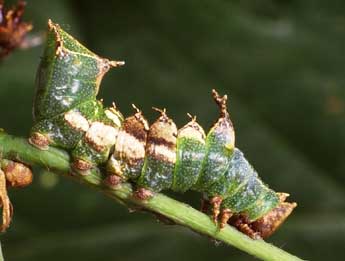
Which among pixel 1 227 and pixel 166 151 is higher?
pixel 166 151

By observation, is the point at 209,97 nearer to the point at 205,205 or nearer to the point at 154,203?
the point at 205,205

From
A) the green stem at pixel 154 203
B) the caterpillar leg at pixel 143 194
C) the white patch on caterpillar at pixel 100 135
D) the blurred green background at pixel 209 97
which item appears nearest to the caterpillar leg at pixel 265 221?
the green stem at pixel 154 203

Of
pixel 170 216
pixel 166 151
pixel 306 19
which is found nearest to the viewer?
pixel 170 216

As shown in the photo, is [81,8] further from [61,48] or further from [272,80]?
[61,48]

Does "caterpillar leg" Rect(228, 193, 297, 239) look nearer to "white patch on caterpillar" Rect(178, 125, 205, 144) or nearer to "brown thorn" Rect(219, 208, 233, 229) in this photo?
"brown thorn" Rect(219, 208, 233, 229)

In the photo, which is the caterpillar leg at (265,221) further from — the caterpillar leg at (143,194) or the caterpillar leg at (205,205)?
the caterpillar leg at (143,194)

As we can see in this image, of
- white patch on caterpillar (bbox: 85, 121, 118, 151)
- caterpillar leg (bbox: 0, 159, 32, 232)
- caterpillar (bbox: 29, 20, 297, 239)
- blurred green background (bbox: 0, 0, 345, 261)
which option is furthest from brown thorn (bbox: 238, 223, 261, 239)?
blurred green background (bbox: 0, 0, 345, 261)

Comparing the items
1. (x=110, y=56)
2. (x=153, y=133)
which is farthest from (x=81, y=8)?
(x=153, y=133)
